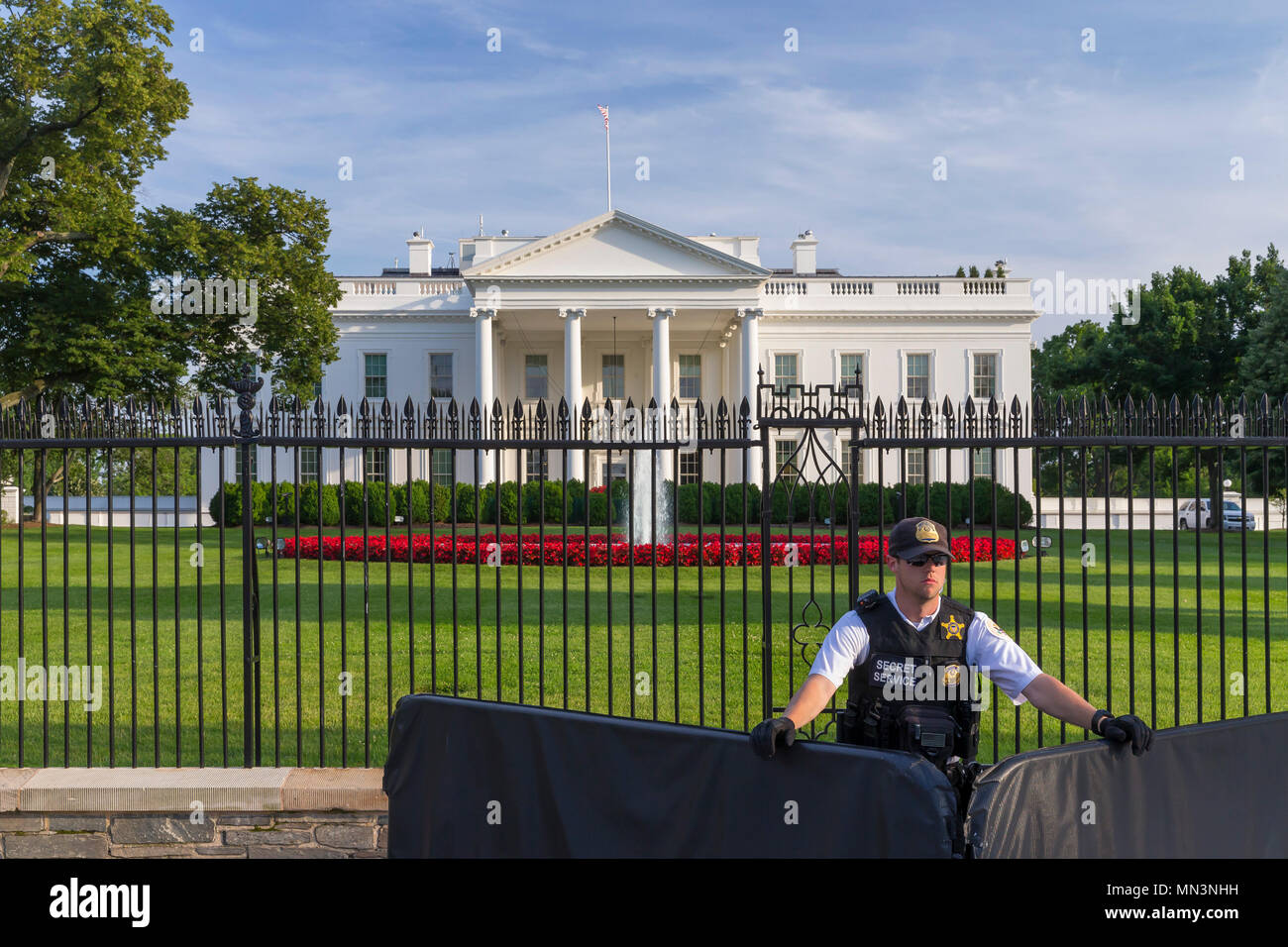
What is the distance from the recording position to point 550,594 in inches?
485

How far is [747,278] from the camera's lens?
130ft

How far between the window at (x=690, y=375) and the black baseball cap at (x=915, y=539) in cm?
4224

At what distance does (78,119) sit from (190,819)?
2361 centimetres

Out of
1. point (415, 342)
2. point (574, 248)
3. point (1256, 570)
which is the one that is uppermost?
point (574, 248)

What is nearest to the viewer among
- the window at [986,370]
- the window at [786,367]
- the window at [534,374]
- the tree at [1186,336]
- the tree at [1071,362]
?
the window at [986,370]

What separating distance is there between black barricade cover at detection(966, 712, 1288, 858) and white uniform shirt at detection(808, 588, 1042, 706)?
0.41 metres

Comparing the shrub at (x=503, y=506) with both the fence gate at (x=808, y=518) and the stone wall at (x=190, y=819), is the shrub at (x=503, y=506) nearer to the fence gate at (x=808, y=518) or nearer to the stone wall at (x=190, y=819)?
the fence gate at (x=808, y=518)

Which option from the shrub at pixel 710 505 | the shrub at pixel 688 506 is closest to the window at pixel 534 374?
the shrub at pixel 688 506

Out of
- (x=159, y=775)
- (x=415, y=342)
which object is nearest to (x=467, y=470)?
(x=415, y=342)

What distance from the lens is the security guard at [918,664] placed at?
319 centimetres

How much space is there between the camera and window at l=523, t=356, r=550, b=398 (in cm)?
4550

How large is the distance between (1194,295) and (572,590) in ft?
151
